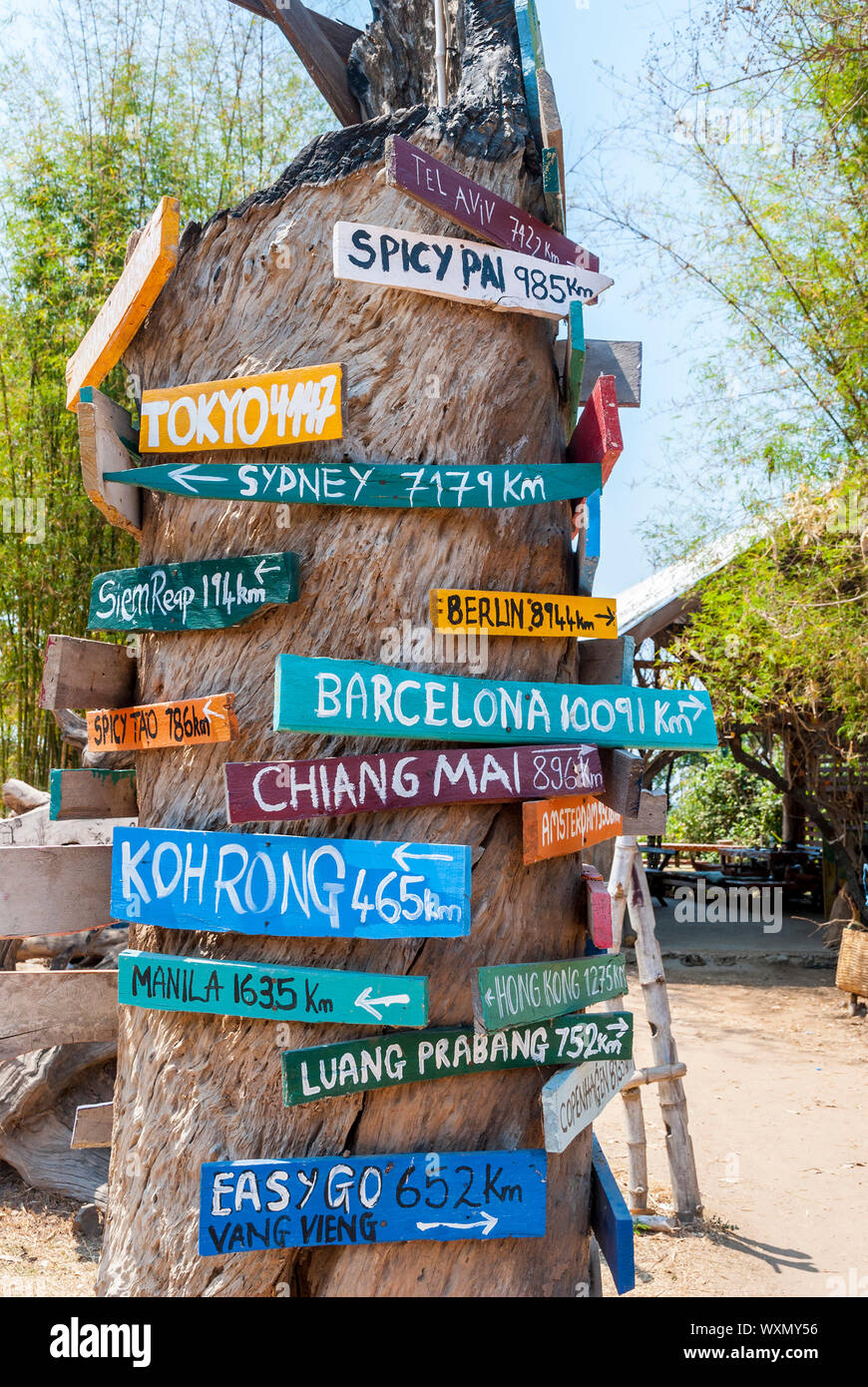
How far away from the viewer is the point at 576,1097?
77.0 inches

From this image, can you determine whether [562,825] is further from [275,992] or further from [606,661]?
[275,992]

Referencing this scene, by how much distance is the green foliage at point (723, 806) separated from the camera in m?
19.2

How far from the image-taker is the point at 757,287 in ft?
28.2

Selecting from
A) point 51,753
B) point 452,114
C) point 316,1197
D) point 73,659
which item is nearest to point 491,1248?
point 316,1197

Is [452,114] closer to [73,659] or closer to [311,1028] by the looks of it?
[73,659]

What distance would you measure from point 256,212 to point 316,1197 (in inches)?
72.4

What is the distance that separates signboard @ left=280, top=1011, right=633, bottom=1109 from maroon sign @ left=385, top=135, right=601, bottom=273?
148 centimetres

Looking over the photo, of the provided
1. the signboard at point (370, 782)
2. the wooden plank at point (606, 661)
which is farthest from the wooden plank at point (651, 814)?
the signboard at point (370, 782)

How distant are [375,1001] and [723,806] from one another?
18964 millimetres

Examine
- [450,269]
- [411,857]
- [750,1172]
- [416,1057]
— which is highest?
[450,269]

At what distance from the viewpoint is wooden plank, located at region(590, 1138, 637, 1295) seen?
1979 mm

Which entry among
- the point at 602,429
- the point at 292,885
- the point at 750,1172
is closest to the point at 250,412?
the point at 602,429

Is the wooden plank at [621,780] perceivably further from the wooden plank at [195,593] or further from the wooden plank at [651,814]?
the wooden plank at [195,593]

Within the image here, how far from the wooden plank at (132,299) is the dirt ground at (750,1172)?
3.68 metres
